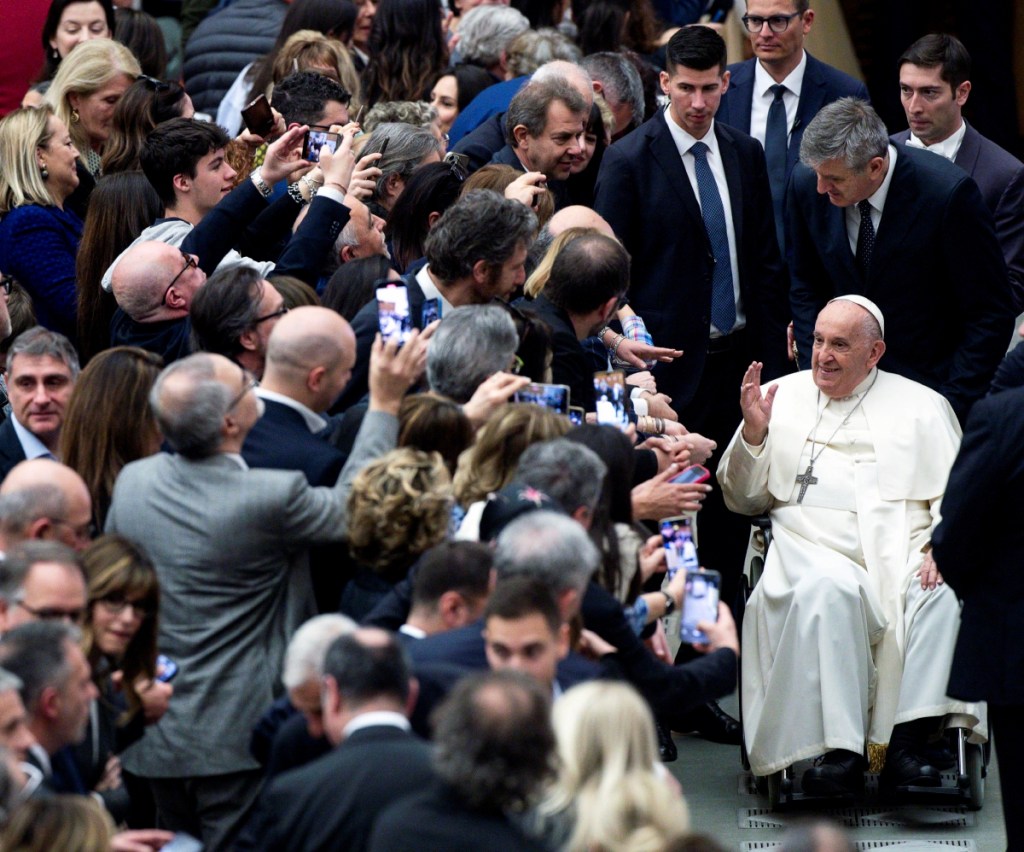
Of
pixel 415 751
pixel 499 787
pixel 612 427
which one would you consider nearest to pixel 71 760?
pixel 415 751

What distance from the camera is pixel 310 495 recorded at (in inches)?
195

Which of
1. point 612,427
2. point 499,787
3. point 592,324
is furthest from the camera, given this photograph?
point 592,324

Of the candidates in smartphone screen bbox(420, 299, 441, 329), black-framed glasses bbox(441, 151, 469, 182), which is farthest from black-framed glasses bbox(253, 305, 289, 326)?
black-framed glasses bbox(441, 151, 469, 182)

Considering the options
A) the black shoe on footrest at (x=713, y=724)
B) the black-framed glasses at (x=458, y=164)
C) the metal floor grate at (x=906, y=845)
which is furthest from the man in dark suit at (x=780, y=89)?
the metal floor grate at (x=906, y=845)

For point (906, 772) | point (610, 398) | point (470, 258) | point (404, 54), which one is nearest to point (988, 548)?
point (610, 398)

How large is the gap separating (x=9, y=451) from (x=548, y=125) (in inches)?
104

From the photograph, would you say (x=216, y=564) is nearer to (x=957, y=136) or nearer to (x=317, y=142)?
(x=317, y=142)

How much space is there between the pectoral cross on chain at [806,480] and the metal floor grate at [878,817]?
47.9 inches

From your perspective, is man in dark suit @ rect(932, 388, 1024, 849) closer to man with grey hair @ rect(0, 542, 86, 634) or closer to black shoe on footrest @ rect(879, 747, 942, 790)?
black shoe on footrest @ rect(879, 747, 942, 790)

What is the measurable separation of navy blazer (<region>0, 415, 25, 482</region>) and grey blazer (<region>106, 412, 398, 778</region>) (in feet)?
2.51

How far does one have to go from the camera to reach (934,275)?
305 inches

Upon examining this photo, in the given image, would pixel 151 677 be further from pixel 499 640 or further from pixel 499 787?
pixel 499 787

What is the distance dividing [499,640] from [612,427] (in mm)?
1199

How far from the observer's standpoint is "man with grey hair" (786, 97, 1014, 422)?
24.8 feet
